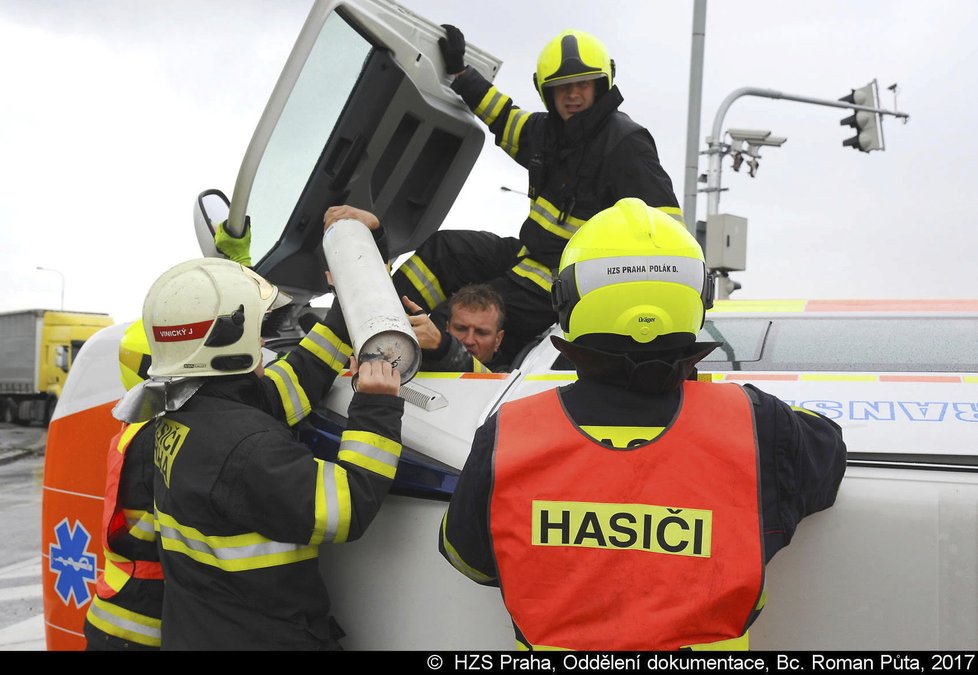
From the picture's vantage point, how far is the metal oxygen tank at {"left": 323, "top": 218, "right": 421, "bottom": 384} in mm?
2391

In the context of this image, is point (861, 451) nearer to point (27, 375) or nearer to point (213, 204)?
point (213, 204)

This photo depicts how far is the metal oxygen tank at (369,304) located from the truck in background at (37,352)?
2038 centimetres

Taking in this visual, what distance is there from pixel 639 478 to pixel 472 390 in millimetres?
874

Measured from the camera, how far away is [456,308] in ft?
10.4

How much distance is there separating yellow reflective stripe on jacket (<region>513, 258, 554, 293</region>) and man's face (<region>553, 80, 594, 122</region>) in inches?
20.6

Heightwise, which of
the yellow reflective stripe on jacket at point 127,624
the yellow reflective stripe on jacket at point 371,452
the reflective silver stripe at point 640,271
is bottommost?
the yellow reflective stripe on jacket at point 127,624

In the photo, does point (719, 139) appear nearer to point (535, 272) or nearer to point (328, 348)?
point (535, 272)

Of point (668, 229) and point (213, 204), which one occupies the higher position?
point (213, 204)

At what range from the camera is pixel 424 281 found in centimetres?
341

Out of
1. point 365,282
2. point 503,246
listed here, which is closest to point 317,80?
point 365,282

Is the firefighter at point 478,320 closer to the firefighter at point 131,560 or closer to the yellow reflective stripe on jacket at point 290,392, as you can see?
the yellow reflective stripe on jacket at point 290,392

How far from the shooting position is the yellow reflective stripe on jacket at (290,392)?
2.54 meters

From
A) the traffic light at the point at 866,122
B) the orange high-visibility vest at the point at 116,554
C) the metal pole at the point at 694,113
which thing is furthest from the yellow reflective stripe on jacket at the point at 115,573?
the traffic light at the point at 866,122

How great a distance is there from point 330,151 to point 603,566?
190 centimetres
